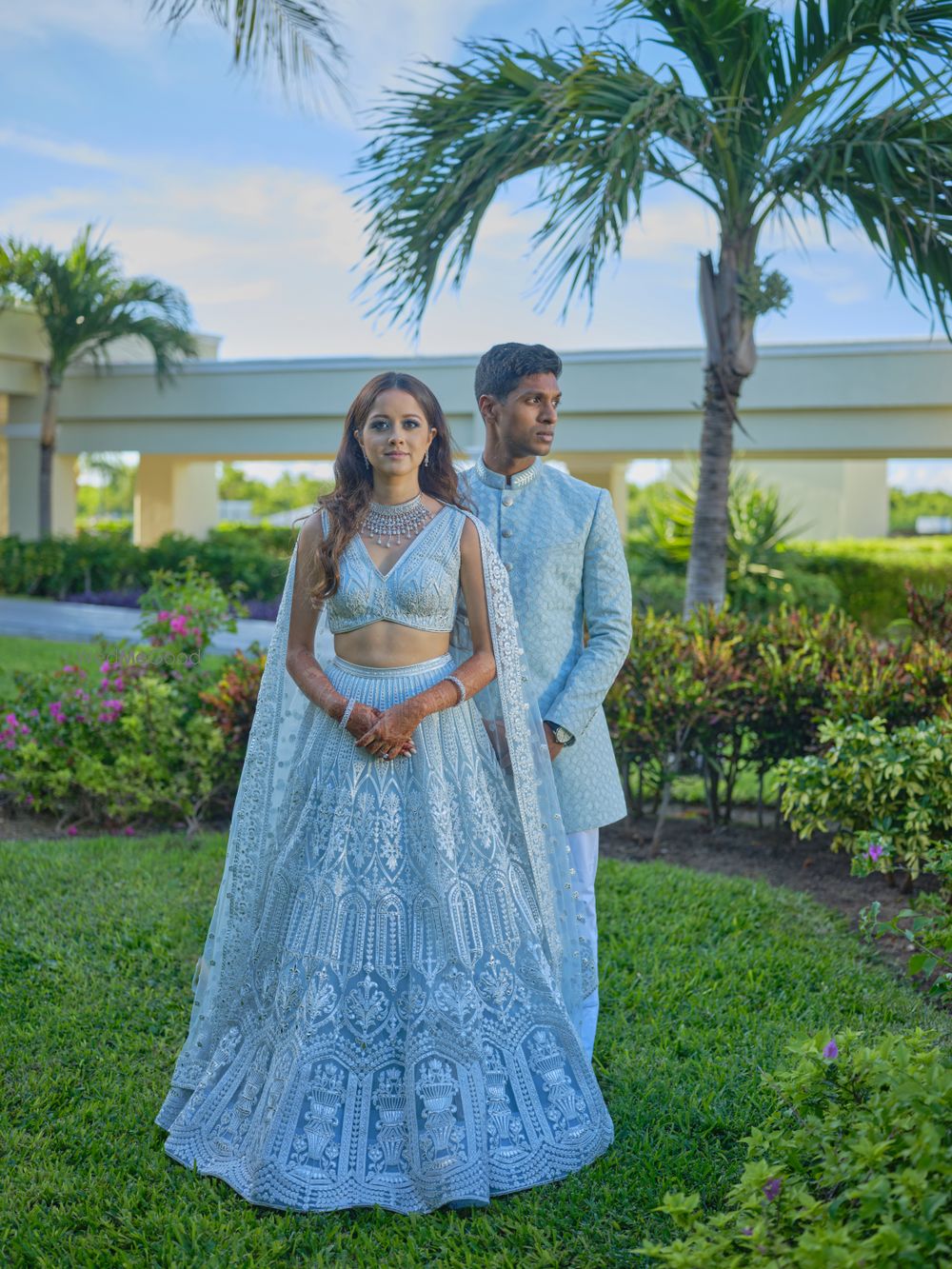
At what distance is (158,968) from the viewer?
13.6ft

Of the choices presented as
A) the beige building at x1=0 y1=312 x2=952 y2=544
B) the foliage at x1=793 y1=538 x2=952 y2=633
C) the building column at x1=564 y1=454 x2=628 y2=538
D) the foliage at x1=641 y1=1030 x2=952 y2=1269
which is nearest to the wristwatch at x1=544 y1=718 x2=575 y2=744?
the foliage at x1=641 y1=1030 x2=952 y2=1269

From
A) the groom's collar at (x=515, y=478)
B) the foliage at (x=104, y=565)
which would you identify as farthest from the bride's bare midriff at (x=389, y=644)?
the foliage at (x=104, y=565)

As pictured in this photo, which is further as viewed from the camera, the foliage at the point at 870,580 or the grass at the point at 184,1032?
the foliage at the point at 870,580

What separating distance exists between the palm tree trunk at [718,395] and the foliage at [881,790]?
83.9 inches

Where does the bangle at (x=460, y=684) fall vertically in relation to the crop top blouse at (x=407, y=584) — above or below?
below

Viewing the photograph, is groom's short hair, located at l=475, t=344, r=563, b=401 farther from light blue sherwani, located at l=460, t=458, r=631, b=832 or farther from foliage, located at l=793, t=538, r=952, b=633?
foliage, located at l=793, t=538, r=952, b=633

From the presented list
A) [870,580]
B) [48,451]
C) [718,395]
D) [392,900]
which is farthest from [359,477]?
[48,451]

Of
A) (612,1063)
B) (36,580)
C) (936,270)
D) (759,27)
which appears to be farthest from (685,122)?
(36,580)

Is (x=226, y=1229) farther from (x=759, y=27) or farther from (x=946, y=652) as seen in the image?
(x=759, y=27)

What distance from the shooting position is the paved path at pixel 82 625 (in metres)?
12.8

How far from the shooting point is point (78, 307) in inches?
696

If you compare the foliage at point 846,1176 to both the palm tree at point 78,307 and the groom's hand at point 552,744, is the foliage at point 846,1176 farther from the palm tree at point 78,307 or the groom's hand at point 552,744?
the palm tree at point 78,307

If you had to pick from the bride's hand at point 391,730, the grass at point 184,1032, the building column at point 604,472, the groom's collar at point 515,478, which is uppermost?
the building column at point 604,472

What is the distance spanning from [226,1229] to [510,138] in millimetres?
5788
